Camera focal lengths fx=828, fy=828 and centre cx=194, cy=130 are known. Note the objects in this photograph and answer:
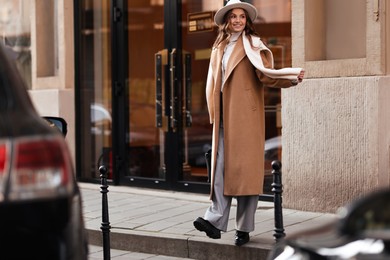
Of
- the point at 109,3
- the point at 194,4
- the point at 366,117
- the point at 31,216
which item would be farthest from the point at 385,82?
the point at 31,216

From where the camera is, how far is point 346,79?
8250 mm

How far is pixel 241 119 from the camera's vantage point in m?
6.82

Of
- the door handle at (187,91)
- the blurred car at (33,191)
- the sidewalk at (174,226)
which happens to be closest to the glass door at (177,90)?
the door handle at (187,91)

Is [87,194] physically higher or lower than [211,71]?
lower

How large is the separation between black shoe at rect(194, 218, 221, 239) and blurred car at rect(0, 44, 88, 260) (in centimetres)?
355

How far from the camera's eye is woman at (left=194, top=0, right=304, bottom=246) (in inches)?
268

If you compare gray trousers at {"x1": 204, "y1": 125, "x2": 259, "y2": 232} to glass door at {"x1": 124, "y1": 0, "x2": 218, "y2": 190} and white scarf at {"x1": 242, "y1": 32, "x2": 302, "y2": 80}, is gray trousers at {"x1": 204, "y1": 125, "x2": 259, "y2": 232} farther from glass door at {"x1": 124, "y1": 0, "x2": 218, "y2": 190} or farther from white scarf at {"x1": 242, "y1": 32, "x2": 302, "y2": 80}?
glass door at {"x1": 124, "y1": 0, "x2": 218, "y2": 190}

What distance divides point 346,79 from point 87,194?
415 cm

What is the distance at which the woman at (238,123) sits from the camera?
682 cm

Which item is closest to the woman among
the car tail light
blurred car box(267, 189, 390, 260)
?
the car tail light

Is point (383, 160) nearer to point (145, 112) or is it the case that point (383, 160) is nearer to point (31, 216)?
point (145, 112)

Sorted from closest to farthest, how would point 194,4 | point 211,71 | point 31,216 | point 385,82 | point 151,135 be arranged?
point 31,216
point 211,71
point 385,82
point 194,4
point 151,135

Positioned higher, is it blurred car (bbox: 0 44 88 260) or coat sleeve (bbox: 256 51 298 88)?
coat sleeve (bbox: 256 51 298 88)

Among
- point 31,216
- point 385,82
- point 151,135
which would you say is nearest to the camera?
point 31,216
